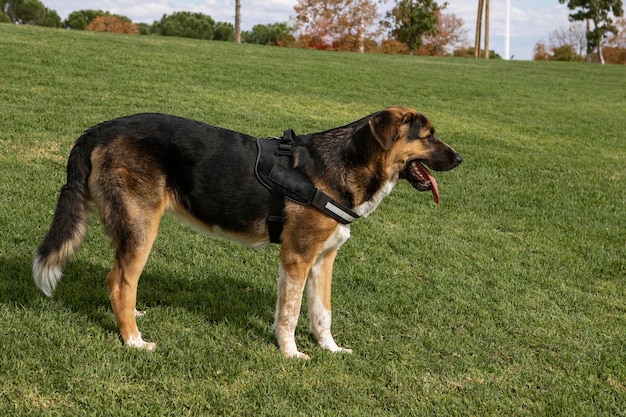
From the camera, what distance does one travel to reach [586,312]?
5.68 meters

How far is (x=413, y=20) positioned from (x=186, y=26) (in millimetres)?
28139

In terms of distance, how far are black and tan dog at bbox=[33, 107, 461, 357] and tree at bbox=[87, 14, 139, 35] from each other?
5319 cm

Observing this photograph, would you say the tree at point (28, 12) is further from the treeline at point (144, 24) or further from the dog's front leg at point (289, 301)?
the dog's front leg at point (289, 301)

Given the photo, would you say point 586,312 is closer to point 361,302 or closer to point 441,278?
point 441,278

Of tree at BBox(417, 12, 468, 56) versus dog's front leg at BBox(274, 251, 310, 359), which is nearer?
dog's front leg at BBox(274, 251, 310, 359)

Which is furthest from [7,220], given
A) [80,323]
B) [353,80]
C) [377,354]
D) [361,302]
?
[353,80]

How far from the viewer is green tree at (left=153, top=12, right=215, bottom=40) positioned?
197 feet

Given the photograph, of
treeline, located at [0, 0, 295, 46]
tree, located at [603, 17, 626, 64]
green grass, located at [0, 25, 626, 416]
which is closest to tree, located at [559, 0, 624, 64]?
tree, located at [603, 17, 626, 64]

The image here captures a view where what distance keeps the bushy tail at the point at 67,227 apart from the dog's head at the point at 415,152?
202 cm

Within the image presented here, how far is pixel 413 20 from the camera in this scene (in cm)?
4322

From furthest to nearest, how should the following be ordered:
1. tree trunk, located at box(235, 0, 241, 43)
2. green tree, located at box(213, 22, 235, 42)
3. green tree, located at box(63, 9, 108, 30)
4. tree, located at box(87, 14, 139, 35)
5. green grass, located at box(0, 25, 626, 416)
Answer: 1. green tree, located at box(213, 22, 235, 42)
2. green tree, located at box(63, 9, 108, 30)
3. tree, located at box(87, 14, 139, 35)
4. tree trunk, located at box(235, 0, 241, 43)
5. green grass, located at box(0, 25, 626, 416)

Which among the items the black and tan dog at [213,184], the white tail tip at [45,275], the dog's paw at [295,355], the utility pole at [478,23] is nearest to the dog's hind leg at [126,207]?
the black and tan dog at [213,184]

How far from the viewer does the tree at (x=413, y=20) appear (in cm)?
4259

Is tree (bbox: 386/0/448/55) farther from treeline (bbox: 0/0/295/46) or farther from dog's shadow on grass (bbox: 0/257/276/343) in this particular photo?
dog's shadow on grass (bbox: 0/257/276/343)
